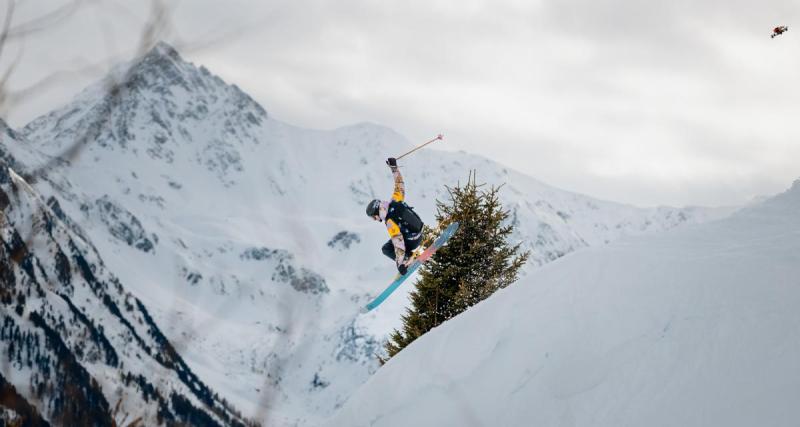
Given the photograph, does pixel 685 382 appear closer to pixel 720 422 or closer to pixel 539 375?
pixel 720 422

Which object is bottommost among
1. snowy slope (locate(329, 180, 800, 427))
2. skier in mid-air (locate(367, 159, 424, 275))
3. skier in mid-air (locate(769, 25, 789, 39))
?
snowy slope (locate(329, 180, 800, 427))

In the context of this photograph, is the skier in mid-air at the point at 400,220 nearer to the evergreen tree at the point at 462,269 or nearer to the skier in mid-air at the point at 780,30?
the evergreen tree at the point at 462,269

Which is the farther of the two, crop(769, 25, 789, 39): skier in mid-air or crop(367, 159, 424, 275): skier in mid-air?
crop(367, 159, 424, 275): skier in mid-air

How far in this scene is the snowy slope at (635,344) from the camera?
5.36 meters

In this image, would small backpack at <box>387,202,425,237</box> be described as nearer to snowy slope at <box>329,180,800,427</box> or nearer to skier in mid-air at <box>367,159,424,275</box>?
skier in mid-air at <box>367,159,424,275</box>

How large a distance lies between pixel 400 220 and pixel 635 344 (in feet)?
28.3

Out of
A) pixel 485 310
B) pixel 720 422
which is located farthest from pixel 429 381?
pixel 720 422

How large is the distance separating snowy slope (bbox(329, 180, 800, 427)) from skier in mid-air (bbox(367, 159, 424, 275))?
18.0ft

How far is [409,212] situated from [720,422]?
9.81 meters

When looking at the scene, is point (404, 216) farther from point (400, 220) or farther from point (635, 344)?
point (635, 344)

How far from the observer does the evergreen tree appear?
53.1 ft

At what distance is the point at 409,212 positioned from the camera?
1424 cm

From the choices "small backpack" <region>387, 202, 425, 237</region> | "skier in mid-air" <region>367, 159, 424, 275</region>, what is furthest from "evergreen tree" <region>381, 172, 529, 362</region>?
"small backpack" <region>387, 202, 425, 237</region>

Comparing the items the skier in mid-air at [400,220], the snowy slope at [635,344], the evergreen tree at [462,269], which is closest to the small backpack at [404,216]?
the skier in mid-air at [400,220]
